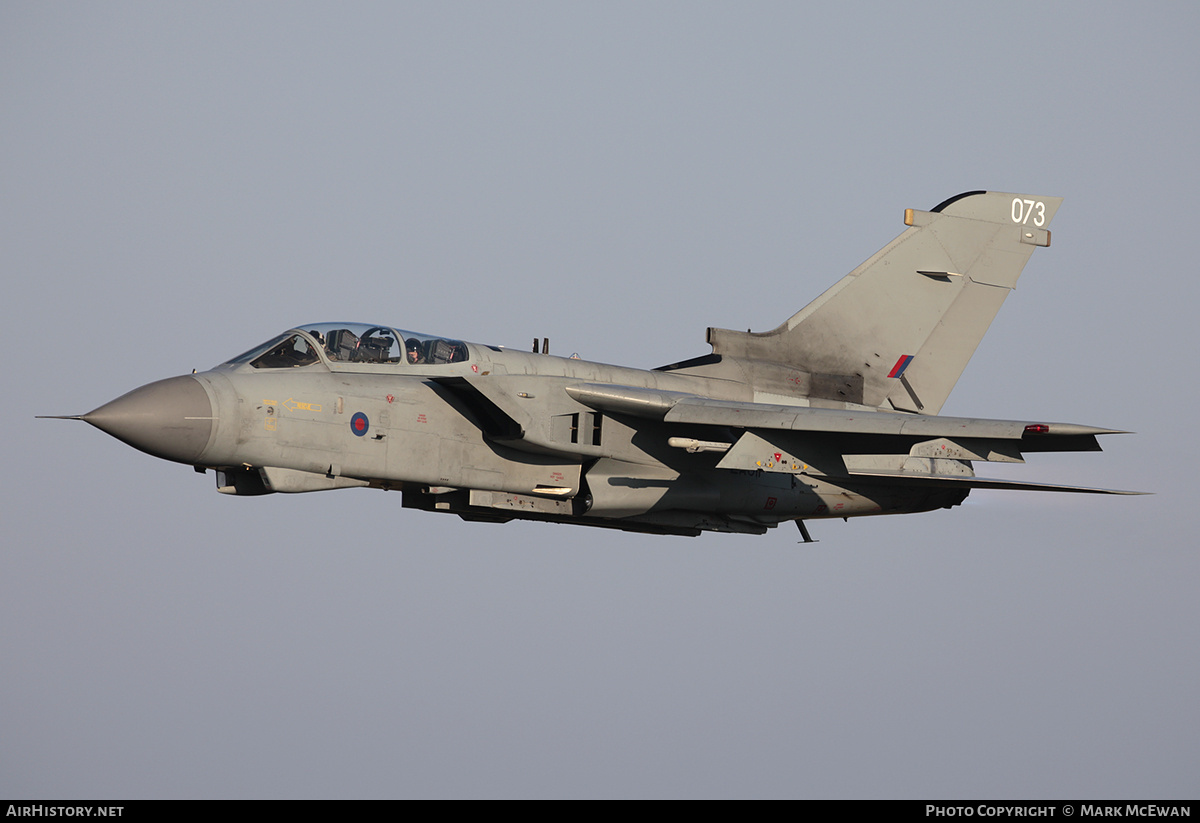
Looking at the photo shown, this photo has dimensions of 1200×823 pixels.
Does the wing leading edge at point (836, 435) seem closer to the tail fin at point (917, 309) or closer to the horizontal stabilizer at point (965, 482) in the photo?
the horizontal stabilizer at point (965, 482)

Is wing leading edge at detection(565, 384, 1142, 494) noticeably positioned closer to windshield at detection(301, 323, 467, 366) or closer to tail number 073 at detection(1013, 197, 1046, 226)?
windshield at detection(301, 323, 467, 366)

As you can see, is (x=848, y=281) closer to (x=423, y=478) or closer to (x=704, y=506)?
(x=704, y=506)

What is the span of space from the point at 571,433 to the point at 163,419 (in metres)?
4.63

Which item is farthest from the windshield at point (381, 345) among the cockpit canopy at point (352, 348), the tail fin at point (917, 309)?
the tail fin at point (917, 309)

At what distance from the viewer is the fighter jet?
15414 millimetres

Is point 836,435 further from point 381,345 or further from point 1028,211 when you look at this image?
point 1028,211

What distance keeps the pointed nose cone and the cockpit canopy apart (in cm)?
96

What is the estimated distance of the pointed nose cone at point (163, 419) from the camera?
14641 mm

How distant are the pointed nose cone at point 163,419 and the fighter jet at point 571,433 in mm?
15

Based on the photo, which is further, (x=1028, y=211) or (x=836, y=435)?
(x=1028, y=211)

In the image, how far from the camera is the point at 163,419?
48.4 feet

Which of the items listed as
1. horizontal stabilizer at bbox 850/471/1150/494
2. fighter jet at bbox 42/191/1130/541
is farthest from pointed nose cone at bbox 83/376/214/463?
horizontal stabilizer at bbox 850/471/1150/494

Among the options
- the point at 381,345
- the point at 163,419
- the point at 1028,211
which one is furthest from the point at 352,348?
the point at 1028,211
